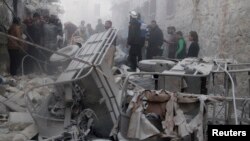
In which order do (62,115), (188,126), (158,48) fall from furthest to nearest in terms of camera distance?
(158,48), (62,115), (188,126)

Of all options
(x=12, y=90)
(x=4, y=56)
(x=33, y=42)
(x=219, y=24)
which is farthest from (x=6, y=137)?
(x=219, y=24)

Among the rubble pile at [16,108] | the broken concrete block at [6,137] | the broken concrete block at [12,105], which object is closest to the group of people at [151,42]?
the rubble pile at [16,108]

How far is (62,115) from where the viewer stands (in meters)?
7.57

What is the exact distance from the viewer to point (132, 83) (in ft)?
22.5

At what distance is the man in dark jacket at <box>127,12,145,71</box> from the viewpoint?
1205 centimetres

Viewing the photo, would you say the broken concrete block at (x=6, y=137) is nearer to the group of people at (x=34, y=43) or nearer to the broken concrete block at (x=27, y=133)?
the broken concrete block at (x=27, y=133)

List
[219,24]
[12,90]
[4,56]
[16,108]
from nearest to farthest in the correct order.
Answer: [16,108]
[12,90]
[4,56]
[219,24]

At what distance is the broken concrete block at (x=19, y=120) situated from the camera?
759 cm

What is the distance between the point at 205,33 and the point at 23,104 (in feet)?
22.1

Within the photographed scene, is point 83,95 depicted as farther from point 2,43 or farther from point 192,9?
point 192,9

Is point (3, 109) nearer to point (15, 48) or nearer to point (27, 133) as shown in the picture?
point (27, 133)

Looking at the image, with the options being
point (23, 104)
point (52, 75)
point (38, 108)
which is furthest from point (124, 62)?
point (38, 108)

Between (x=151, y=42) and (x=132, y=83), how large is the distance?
6.44m
